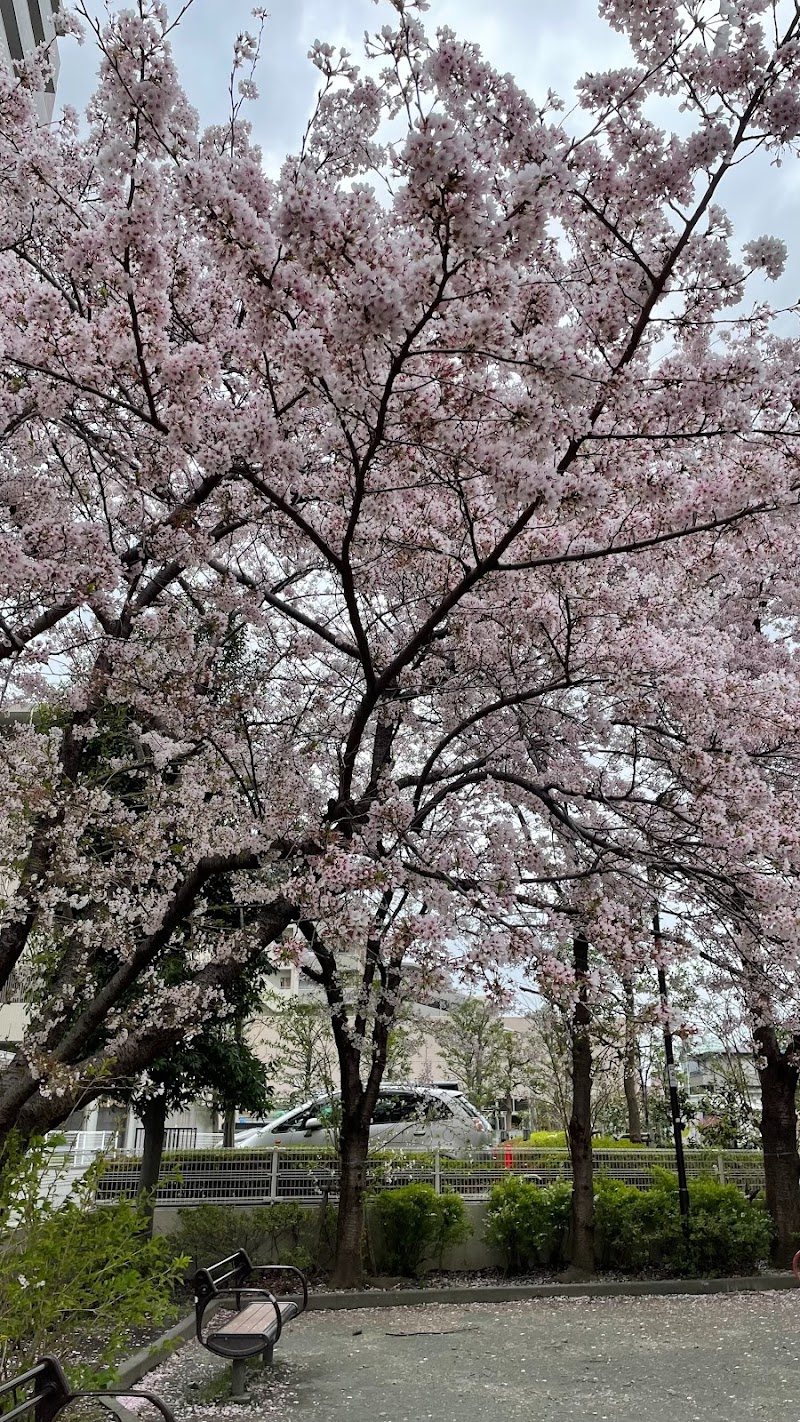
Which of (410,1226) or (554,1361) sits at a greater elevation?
(410,1226)

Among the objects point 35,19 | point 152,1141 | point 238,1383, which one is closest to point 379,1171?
point 152,1141

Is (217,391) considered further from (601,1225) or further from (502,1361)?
(601,1225)

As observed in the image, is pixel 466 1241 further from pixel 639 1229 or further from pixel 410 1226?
pixel 639 1229

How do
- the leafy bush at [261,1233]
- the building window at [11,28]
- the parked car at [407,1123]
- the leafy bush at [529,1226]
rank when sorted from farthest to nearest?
the building window at [11,28], the parked car at [407,1123], the leafy bush at [529,1226], the leafy bush at [261,1233]

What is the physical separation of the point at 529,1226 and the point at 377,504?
8.00m

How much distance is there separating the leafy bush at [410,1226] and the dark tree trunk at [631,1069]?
92.6 inches

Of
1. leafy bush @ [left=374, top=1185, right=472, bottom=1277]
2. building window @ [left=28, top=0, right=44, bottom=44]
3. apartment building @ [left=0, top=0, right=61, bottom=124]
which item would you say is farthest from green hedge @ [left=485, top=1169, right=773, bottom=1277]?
building window @ [left=28, top=0, right=44, bottom=44]

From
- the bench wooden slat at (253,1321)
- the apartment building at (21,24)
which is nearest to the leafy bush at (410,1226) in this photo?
the bench wooden slat at (253,1321)

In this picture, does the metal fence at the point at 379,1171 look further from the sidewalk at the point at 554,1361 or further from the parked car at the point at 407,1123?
the parked car at the point at 407,1123

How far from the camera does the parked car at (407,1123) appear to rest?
45.9 feet

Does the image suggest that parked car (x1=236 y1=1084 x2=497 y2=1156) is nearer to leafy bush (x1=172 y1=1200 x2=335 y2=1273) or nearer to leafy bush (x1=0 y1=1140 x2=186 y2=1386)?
leafy bush (x1=172 y1=1200 x2=335 y2=1273)

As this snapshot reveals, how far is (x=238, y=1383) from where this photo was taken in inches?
225

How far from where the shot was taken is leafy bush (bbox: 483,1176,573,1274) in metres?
9.95

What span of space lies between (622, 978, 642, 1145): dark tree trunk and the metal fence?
1.10 metres
